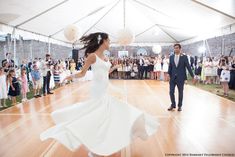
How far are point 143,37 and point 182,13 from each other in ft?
27.9

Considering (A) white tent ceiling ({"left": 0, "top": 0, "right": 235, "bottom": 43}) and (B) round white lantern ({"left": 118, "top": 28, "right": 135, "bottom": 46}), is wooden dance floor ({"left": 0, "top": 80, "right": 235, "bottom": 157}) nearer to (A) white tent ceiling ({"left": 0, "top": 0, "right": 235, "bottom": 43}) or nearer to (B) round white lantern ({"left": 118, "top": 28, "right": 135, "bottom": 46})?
(A) white tent ceiling ({"left": 0, "top": 0, "right": 235, "bottom": 43})

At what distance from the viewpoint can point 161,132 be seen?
4926mm

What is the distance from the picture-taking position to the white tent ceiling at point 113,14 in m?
10.3

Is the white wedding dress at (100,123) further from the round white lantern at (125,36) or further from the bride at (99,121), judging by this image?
the round white lantern at (125,36)

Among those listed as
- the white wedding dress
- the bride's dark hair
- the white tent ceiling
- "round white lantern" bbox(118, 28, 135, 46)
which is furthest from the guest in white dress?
"round white lantern" bbox(118, 28, 135, 46)

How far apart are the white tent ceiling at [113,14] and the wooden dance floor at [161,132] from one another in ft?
13.2

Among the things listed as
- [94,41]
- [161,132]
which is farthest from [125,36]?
[94,41]

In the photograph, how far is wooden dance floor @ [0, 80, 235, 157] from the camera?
3896 millimetres

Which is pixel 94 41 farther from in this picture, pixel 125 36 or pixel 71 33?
pixel 125 36

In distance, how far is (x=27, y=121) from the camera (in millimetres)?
5871

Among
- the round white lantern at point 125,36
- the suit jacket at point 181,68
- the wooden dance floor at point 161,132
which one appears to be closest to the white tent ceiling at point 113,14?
the round white lantern at point 125,36

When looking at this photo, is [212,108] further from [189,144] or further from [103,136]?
[103,136]

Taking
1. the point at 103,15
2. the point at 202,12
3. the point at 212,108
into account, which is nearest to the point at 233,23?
the point at 202,12

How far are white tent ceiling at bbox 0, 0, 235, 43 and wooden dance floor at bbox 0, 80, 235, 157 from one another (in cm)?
402
